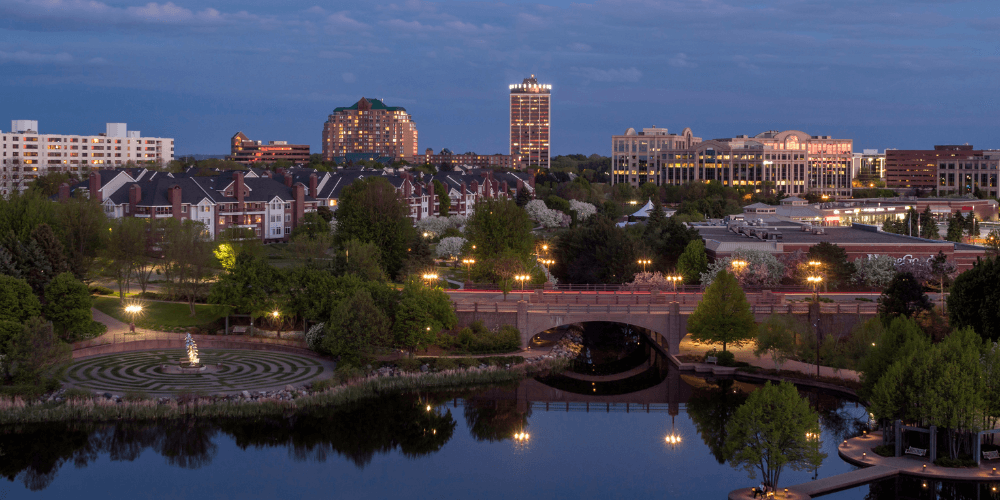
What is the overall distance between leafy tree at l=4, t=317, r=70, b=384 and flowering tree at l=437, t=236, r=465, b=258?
4807 cm

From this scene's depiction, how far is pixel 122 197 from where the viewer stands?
98500 mm

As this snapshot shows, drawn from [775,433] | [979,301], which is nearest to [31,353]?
[775,433]

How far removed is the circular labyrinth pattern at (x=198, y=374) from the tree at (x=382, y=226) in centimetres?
2082

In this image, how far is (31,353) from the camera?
4659 centimetres

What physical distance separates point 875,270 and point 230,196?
67.2 m

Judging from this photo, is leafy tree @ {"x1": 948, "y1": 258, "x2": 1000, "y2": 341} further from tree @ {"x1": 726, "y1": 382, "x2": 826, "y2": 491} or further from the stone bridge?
tree @ {"x1": 726, "y1": 382, "x2": 826, "y2": 491}

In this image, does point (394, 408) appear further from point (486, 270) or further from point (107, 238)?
point (107, 238)

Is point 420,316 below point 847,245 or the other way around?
below

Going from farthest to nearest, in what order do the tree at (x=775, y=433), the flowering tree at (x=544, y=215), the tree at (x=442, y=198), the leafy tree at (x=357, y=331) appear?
the tree at (x=442, y=198) → the flowering tree at (x=544, y=215) → the leafy tree at (x=357, y=331) → the tree at (x=775, y=433)

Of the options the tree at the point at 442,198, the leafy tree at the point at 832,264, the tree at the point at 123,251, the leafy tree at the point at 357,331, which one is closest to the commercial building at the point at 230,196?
the tree at the point at 442,198

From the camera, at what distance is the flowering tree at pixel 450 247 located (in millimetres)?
92750

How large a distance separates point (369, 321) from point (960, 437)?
99.1 feet

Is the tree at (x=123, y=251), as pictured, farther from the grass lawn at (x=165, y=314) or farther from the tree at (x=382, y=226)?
the tree at (x=382, y=226)

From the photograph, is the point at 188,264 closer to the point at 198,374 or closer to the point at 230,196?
the point at 198,374
